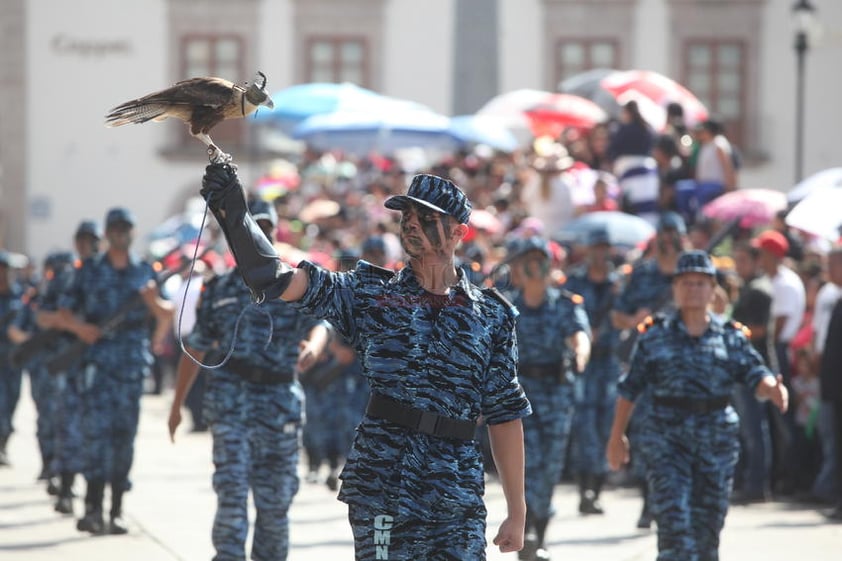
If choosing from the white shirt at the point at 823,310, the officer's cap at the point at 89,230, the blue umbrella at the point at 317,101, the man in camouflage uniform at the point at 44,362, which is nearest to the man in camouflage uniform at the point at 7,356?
the man in camouflage uniform at the point at 44,362

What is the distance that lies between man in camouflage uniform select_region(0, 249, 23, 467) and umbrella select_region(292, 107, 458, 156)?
6371 millimetres

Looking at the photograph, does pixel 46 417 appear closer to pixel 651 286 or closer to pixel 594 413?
pixel 594 413

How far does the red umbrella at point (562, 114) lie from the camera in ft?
72.2

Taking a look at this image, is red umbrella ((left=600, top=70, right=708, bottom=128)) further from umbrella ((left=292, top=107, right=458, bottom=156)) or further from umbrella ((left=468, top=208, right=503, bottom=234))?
umbrella ((left=468, top=208, right=503, bottom=234))

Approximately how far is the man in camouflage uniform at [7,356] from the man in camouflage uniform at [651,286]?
6.37m

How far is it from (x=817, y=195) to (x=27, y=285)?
10.3 m

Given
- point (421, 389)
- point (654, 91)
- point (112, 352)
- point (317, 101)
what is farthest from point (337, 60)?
point (421, 389)

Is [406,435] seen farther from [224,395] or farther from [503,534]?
[224,395]

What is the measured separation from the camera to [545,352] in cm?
1061

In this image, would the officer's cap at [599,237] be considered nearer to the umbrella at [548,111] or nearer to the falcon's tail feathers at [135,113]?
the falcon's tail feathers at [135,113]

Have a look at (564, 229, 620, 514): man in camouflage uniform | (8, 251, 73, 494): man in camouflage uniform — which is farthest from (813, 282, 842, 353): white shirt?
(8, 251, 73, 494): man in camouflage uniform

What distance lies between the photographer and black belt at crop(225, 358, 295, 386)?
8812 mm

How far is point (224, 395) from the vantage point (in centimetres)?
879

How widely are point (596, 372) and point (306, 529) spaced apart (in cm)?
266
